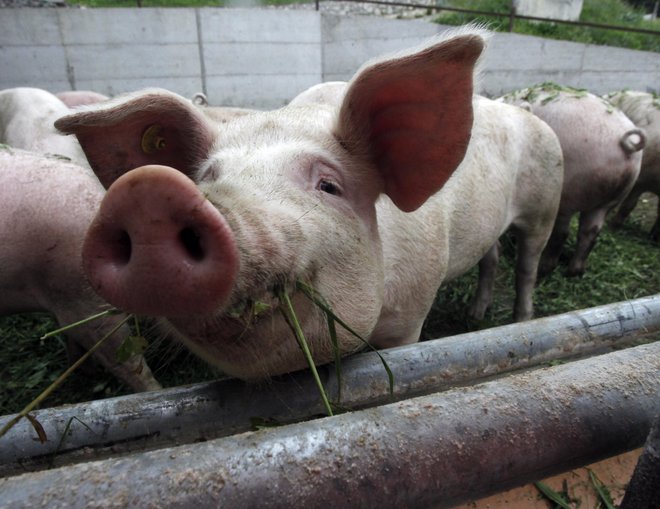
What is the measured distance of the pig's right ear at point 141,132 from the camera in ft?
5.66

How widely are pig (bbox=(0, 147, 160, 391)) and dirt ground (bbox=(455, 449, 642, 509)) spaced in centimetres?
212

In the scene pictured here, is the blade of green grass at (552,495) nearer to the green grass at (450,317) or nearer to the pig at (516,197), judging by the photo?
the green grass at (450,317)

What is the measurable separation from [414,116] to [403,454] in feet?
4.46

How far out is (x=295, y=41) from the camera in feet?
37.9

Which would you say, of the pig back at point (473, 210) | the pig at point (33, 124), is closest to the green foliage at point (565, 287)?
the pig back at point (473, 210)

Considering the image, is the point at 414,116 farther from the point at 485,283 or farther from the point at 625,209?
the point at 625,209

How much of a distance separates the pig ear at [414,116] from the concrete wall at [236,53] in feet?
31.1


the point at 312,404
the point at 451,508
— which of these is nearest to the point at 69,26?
the point at 312,404

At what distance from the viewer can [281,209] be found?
1.45 m

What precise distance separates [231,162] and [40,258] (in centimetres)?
159

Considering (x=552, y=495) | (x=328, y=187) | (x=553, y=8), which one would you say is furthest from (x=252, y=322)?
(x=553, y=8)

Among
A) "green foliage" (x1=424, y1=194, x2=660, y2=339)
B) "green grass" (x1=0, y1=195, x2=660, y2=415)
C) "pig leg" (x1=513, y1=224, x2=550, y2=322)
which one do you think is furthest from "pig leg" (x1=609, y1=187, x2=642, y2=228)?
"pig leg" (x1=513, y1=224, x2=550, y2=322)

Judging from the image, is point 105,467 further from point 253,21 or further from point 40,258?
point 253,21

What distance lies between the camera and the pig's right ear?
1727 mm
